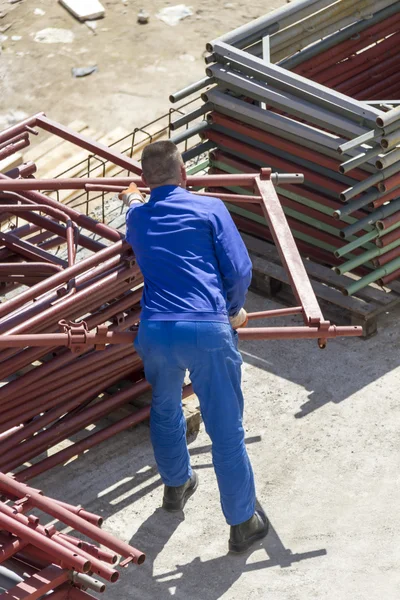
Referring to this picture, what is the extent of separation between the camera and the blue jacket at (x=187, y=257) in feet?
23.7

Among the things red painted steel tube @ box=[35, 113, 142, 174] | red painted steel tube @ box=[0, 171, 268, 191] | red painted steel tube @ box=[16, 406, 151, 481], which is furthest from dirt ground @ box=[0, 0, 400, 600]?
red painted steel tube @ box=[35, 113, 142, 174]

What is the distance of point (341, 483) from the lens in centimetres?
840

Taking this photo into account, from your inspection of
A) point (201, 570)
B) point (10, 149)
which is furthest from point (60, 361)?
point (10, 149)

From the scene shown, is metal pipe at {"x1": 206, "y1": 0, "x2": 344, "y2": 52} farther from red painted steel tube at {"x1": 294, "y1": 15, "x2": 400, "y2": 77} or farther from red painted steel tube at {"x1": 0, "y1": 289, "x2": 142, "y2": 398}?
red painted steel tube at {"x1": 0, "y1": 289, "x2": 142, "y2": 398}

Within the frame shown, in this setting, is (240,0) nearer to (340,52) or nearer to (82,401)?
(340,52)

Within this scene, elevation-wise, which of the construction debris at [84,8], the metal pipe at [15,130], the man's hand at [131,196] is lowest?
the construction debris at [84,8]

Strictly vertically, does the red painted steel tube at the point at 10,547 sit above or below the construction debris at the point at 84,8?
above

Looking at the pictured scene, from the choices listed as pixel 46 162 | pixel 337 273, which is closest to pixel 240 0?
pixel 46 162

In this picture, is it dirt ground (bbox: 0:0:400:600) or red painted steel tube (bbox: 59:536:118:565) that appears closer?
red painted steel tube (bbox: 59:536:118:565)

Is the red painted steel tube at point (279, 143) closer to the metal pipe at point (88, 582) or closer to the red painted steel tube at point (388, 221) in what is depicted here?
the red painted steel tube at point (388, 221)

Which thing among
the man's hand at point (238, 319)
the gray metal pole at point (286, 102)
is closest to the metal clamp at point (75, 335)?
the man's hand at point (238, 319)

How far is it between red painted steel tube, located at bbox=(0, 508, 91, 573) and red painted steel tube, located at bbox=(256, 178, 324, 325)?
2.06m

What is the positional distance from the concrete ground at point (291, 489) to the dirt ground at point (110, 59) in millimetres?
5017

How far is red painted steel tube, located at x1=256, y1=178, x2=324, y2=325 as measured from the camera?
7.62 metres
